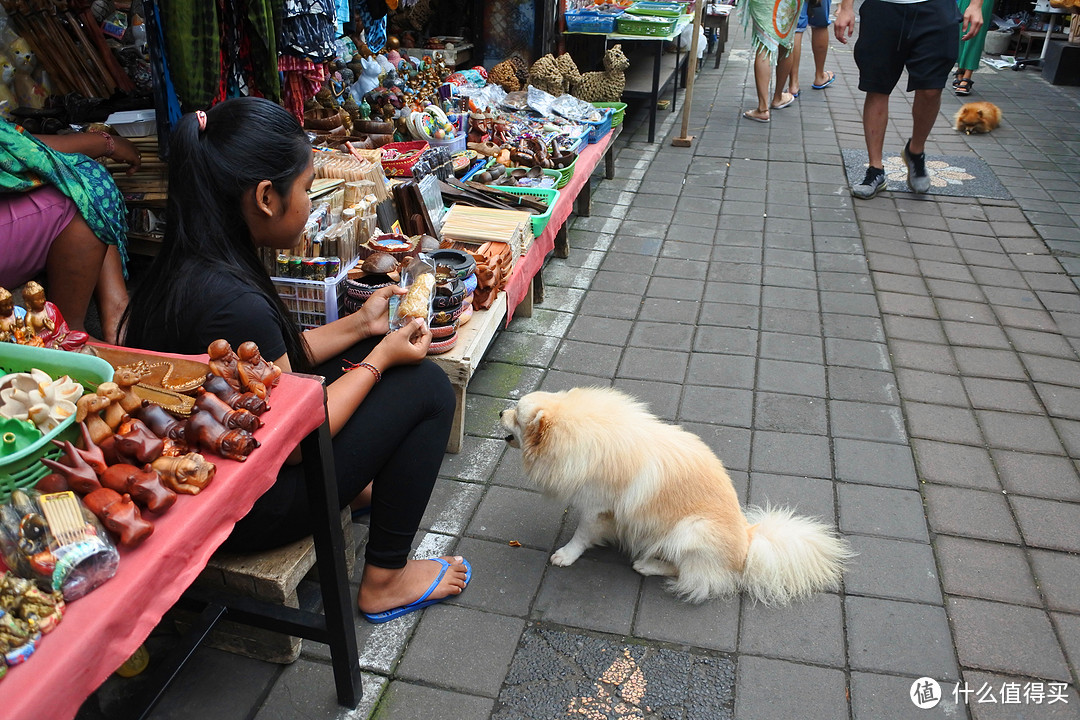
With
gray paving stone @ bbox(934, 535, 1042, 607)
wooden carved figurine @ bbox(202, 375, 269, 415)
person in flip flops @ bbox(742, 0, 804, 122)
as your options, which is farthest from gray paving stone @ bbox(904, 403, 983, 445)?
person in flip flops @ bbox(742, 0, 804, 122)

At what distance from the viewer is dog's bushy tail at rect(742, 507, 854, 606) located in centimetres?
246

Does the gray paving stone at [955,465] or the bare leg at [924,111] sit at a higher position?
the bare leg at [924,111]

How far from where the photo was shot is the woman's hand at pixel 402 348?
2.13 m

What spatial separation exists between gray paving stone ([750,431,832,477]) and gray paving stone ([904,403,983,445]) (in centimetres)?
47

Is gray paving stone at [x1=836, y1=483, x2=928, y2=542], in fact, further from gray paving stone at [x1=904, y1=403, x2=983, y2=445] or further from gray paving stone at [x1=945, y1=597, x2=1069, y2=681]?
gray paving stone at [x1=904, y1=403, x2=983, y2=445]

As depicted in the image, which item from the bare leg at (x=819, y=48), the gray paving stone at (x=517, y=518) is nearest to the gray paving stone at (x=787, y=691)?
the gray paving stone at (x=517, y=518)

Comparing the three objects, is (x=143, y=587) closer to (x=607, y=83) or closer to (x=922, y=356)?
(x=922, y=356)

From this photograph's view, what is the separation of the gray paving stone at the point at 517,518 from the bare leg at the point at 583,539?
0.38 feet

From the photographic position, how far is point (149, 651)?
221cm

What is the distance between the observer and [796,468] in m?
3.14

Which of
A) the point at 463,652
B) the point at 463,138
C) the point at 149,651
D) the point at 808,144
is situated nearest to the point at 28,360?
the point at 149,651

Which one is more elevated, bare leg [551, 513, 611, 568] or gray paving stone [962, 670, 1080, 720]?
bare leg [551, 513, 611, 568]

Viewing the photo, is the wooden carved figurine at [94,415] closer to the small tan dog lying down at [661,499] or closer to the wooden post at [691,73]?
the small tan dog lying down at [661,499]

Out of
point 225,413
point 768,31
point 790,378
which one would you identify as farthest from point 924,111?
point 225,413
